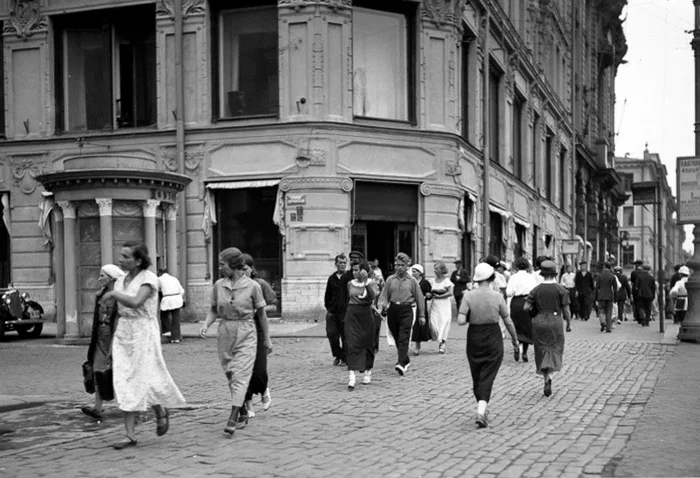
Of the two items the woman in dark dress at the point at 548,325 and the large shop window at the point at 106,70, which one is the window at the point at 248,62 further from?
the woman in dark dress at the point at 548,325

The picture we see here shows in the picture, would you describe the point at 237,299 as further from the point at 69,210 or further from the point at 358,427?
the point at 69,210

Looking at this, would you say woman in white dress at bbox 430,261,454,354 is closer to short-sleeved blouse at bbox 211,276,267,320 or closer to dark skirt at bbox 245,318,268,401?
dark skirt at bbox 245,318,268,401

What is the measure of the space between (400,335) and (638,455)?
6442 millimetres

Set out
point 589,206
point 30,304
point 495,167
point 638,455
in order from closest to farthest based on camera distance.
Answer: point 638,455 < point 30,304 < point 495,167 < point 589,206

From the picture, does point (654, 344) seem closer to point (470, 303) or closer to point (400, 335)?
point (400, 335)

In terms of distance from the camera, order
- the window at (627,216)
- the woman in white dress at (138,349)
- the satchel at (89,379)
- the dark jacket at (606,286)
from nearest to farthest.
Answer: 1. the woman in white dress at (138,349)
2. the satchel at (89,379)
3. the dark jacket at (606,286)
4. the window at (627,216)

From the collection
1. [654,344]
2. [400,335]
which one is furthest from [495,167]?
[400,335]

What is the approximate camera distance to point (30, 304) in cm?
2270

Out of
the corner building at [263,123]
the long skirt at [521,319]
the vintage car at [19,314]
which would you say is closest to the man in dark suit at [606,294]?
the corner building at [263,123]

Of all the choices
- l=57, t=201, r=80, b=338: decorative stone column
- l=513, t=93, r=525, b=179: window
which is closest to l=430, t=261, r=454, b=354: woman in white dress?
l=57, t=201, r=80, b=338: decorative stone column

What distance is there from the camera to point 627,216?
12038cm

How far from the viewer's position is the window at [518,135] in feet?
128

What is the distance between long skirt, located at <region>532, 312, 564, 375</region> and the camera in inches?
463

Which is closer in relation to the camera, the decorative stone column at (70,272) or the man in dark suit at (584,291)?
the decorative stone column at (70,272)
